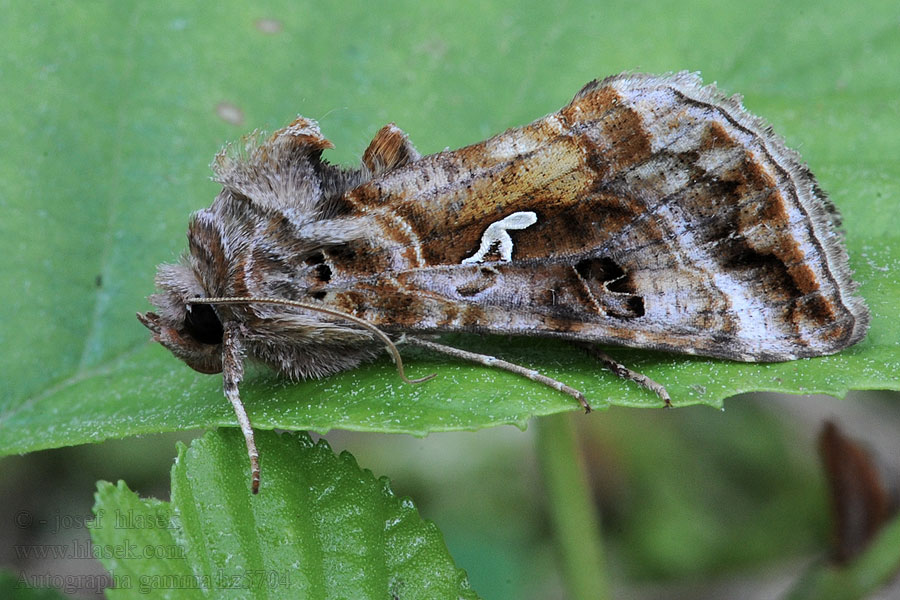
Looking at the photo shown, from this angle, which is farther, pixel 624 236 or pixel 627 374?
pixel 624 236

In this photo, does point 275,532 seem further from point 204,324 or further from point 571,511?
point 571,511

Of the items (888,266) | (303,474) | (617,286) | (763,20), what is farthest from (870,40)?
(303,474)

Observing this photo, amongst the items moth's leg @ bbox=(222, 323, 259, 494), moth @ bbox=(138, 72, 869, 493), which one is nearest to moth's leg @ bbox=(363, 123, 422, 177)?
moth @ bbox=(138, 72, 869, 493)

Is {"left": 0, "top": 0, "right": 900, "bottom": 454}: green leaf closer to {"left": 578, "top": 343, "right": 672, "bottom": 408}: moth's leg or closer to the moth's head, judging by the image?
{"left": 578, "top": 343, "right": 672, "bottom": 408}: moth's leg

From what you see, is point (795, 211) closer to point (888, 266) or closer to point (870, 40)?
point (888, 266)

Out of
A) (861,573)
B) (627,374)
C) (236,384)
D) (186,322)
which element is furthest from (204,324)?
(861,573)

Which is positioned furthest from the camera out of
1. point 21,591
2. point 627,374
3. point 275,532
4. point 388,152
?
point 388,152

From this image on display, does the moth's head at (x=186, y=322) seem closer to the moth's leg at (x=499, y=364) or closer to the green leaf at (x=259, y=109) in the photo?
the green leaf at (x=259, y=109)
